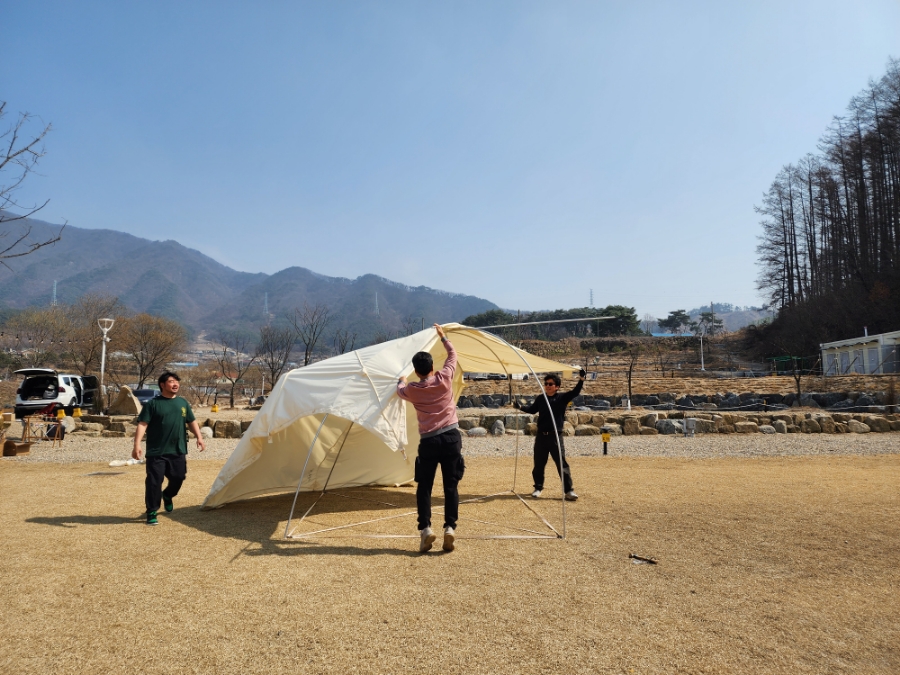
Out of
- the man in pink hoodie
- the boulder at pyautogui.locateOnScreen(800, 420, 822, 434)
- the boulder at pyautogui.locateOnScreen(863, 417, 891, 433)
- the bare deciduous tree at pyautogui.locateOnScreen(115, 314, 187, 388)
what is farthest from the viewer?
the bare deciduous tree at pyautogui.locateOnScreen(115, 314, 187, 388)

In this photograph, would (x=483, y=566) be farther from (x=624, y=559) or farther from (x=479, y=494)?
(x=479, y=494)

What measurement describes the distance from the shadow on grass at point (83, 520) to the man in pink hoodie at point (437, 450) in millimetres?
3255

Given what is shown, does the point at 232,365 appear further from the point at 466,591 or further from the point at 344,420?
the point at 466,591

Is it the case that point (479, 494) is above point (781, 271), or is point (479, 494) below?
below

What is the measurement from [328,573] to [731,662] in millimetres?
2763

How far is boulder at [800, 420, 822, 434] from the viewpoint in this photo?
50.3 ft

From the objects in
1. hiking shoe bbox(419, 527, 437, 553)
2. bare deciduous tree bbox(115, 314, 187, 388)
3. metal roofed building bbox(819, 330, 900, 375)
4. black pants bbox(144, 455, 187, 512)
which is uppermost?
bare deciduous tree bbox(115, 314, 187, 388)

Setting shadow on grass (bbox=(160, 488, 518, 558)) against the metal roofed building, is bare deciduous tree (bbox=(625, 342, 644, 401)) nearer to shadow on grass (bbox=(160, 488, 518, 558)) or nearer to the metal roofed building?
the metal roofed building

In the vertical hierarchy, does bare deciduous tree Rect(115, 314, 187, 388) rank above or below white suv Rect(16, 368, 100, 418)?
above

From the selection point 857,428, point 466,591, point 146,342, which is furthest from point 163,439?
point 146,342

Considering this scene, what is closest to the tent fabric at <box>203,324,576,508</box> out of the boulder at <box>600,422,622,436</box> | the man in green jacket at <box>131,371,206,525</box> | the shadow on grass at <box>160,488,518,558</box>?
the shadow on grass at <box>160,488,518,558</box>

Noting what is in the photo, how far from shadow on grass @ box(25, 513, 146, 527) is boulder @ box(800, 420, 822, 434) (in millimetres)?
16166

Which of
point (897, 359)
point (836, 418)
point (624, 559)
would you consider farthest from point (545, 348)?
point (624, 559)

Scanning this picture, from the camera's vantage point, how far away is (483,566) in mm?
4410
